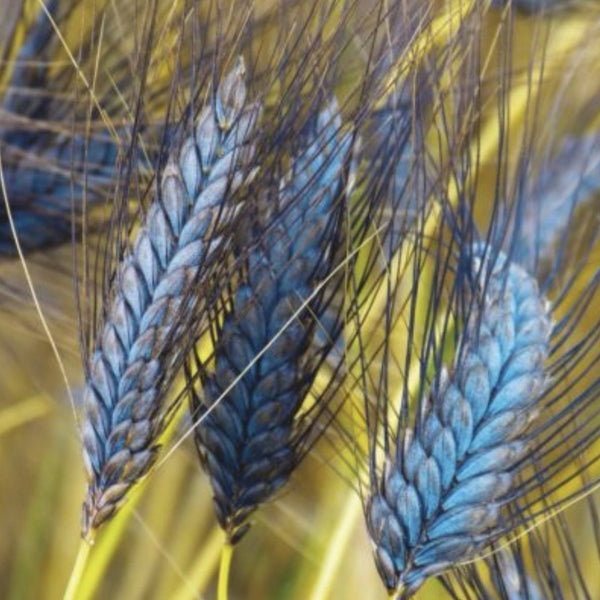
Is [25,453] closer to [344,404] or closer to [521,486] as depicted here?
[344,404]

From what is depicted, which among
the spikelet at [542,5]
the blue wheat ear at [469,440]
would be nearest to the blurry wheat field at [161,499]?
the spikelet at [542,5]

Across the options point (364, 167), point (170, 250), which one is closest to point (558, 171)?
point (364, 167)

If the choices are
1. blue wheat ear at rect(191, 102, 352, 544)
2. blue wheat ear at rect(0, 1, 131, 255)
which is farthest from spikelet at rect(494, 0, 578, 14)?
blue wheat ear at rect(0, 1, 131, 255)

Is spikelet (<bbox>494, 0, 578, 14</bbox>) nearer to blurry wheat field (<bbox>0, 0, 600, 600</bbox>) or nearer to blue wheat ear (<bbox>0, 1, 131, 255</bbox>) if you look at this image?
blurry wheat field (<bbox>0, 0, 600, 600</bbox>)

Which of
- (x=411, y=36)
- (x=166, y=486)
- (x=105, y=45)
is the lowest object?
(x=166, y=486)

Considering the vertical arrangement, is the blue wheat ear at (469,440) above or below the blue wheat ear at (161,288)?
below

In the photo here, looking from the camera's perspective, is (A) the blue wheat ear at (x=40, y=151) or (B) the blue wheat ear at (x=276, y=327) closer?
(B) the blue wheat ear at (x=276, y=327)

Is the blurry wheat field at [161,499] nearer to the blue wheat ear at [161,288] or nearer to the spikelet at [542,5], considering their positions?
the spikelet at [542,5]
